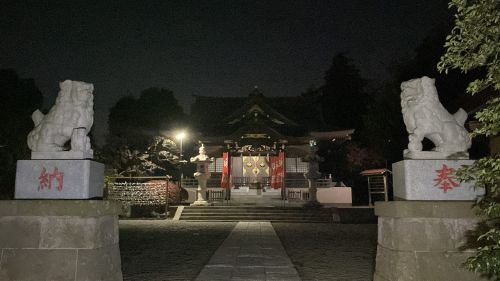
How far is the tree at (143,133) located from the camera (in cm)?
2144

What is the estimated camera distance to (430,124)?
4.83 meters

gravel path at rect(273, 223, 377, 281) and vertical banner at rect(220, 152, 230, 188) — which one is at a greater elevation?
vertical banner at rect(220, 152, 230, 188)

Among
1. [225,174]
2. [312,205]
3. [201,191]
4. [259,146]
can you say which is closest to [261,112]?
[259,146]

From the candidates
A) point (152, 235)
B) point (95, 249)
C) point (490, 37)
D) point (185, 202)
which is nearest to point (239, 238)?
point (152, 235)

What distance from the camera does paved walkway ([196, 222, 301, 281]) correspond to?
19.5 ft

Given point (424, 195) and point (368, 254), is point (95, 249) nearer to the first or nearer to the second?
point (424, 195)

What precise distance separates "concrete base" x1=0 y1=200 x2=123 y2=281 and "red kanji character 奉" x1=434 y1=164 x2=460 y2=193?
187 inches

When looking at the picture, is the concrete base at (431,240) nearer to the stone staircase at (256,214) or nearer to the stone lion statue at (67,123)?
the stone lion statue at (67,123)

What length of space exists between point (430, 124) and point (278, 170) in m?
19.8

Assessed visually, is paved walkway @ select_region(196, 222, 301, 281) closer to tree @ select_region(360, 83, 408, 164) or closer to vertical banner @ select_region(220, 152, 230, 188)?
vertical banner @ select_region(220, 152, 230, 188)

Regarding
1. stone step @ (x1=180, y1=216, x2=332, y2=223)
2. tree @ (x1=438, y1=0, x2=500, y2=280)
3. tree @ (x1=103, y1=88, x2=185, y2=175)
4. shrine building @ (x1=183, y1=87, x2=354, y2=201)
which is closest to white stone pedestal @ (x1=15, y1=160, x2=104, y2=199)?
tree @ (x1=438, y1=0, x2=500, y2=280)

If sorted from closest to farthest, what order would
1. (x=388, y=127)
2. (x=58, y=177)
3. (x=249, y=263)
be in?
(x=58, y=177) → (x=249, y=263) → (x=388, y=127)

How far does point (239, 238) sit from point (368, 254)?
13.1ft

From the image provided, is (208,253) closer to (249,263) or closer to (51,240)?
(249,263)
